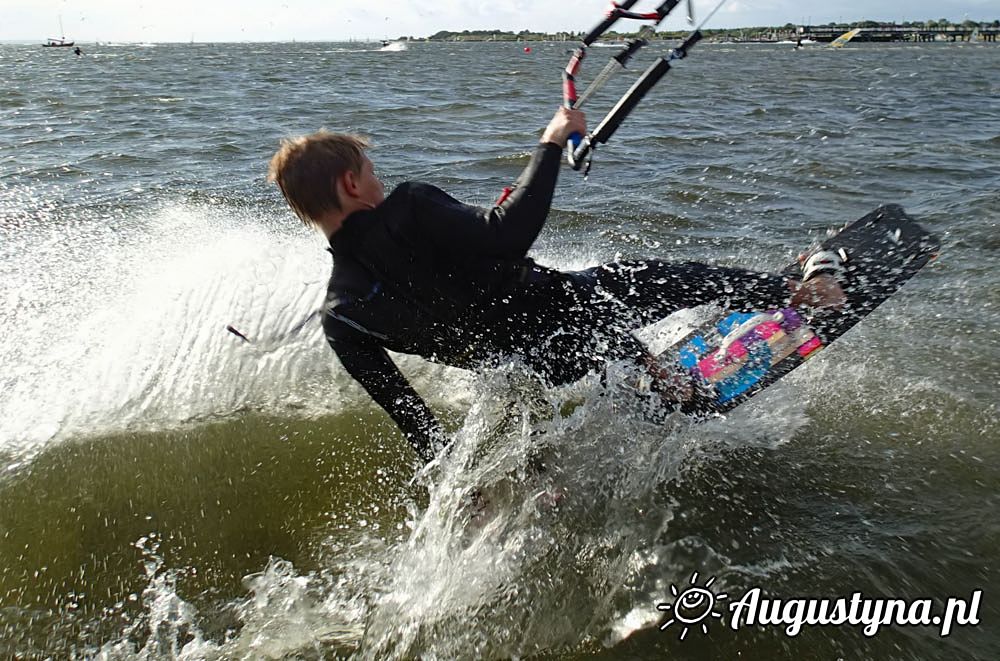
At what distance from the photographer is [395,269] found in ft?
8.36

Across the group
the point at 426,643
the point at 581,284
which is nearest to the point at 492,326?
the point at 581,284

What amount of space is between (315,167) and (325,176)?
1.8 inches

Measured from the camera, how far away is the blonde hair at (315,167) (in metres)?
2.45

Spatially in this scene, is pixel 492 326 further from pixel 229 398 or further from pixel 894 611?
pixel 229 398

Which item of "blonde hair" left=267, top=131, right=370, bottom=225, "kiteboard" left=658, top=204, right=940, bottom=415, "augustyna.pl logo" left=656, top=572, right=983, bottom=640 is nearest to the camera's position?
"blonde hair" left=267, top=131, right=370, bottom=225

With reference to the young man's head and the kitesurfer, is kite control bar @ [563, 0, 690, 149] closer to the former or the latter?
the kitesurfer

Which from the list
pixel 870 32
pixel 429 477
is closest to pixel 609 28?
pixel 429 477

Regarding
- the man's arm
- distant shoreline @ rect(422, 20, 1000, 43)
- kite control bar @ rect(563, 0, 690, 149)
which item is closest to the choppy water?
the man's arm

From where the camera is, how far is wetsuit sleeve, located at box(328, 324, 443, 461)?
2.79 meters

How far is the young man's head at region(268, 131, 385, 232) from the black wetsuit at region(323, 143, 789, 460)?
77mm

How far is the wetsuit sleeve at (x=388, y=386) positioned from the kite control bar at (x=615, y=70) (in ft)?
3.66

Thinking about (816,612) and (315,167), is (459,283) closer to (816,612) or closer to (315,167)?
(315,167)

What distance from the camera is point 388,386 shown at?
291 cm

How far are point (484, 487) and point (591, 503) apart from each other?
0.49m
